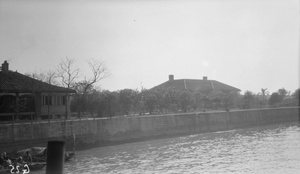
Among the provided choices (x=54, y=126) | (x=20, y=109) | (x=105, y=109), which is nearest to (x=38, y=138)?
(x=54, y=126)

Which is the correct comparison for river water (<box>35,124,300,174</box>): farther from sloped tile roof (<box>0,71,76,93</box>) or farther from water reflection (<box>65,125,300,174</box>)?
sloped tile roof (<box>0,71,76,93</box>)

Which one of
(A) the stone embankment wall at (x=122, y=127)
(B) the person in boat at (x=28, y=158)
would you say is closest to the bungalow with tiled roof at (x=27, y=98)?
(A) the stone embankment wall at (x=122, y=127)

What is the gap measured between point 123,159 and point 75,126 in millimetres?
7332

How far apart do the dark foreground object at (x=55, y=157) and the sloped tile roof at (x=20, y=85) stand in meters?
24.8

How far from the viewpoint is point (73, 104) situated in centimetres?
4209

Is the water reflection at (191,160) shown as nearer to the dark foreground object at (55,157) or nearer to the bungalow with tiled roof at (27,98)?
the bungalow with tiled roof at (27,98)

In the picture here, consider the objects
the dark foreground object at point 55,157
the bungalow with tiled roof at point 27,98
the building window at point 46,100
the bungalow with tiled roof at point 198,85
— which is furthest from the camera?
the bungalow with tiled roof at point 198,85

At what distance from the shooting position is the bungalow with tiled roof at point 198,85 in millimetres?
64750

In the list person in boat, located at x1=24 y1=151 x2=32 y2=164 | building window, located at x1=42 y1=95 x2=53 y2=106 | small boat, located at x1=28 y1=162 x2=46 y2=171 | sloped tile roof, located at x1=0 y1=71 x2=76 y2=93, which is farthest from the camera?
building window, located at x1=42 y1=95 x2=53 y2=106

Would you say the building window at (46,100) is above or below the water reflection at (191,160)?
above

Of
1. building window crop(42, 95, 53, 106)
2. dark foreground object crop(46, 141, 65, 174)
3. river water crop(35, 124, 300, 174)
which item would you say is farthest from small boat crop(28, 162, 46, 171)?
dark foreground object crop(46, 141, 65, 174)

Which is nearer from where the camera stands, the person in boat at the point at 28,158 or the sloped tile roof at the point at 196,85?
the person in boat at the point at 28,158

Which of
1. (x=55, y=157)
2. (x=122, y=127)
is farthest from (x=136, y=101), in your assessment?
(x=55, y=157)

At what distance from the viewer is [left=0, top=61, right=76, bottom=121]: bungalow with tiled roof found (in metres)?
26.8
